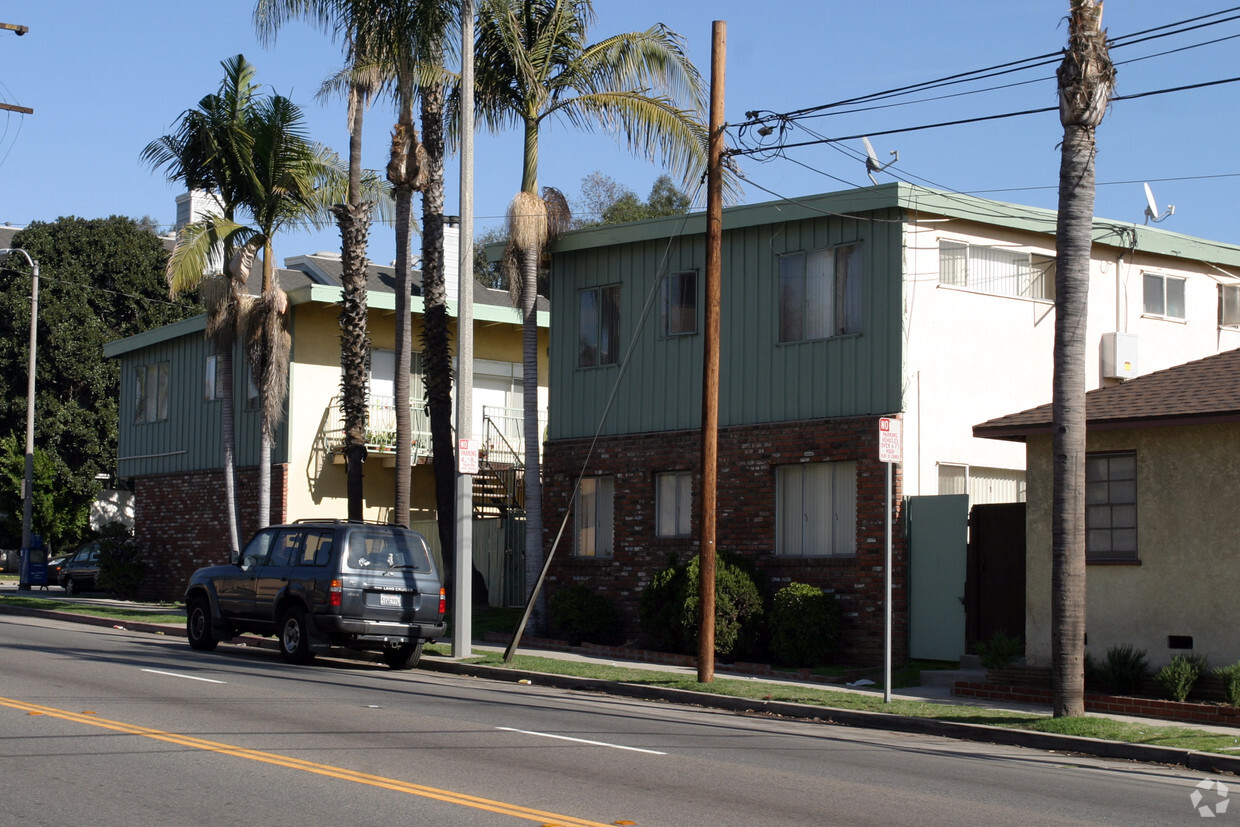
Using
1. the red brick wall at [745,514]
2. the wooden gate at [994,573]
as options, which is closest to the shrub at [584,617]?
the red brick wall at [745,514]

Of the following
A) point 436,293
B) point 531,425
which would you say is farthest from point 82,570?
point 531,425

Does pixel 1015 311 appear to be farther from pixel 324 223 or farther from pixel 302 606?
pixel 324 223

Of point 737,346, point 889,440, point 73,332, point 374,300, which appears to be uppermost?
point 73,332

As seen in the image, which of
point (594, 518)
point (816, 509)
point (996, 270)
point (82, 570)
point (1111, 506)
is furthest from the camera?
point (82, 570)

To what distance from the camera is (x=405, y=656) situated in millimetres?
18953

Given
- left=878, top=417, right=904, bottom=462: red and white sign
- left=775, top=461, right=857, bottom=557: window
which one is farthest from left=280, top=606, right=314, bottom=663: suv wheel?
left=878, top=417, right=904, bottom=462: red and white sign

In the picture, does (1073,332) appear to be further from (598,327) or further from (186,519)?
(186,519)

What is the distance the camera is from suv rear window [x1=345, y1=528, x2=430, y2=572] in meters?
18.1

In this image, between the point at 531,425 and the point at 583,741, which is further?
the point at 531,425

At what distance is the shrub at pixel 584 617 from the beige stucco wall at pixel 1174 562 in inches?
296

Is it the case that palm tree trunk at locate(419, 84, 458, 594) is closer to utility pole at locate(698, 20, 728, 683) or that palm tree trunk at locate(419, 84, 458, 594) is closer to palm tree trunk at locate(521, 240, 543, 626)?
palm tree trunk at locate(521, 240, 543, 626)

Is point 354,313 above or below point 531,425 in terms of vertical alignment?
above

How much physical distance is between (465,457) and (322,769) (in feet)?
31.7

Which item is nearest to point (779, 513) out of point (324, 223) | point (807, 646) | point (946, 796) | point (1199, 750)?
point (807, 646)
